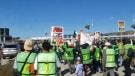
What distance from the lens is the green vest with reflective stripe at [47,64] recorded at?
35.8 ft

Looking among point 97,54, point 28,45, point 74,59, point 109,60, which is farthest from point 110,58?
point 28,45

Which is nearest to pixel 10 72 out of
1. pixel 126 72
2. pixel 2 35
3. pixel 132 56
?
pixel 132 56

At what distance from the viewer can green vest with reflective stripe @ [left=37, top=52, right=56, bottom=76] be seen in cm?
1091

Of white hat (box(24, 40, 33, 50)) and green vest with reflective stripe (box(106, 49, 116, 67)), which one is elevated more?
white hat (box(24, 40, 33, 50))

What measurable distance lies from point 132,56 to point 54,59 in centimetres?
871

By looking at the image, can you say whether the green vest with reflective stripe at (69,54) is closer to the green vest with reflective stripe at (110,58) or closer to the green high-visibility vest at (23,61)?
the green vest with reflective stripe at (110,58)

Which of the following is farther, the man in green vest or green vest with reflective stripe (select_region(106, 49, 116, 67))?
the man in green vest

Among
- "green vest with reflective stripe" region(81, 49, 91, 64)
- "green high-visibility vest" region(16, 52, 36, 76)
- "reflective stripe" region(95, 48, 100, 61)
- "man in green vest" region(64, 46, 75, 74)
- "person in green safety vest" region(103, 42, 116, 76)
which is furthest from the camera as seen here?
"man in green vest" region(64, 46, 75, 74)

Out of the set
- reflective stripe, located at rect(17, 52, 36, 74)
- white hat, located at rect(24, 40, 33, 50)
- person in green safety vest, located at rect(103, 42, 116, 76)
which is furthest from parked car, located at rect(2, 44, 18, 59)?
white hat, located at rect(24, 40, 33, 50)

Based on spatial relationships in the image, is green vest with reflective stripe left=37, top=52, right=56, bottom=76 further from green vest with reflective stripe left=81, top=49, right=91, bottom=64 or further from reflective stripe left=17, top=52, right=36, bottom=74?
green vest with reflective stripe left=81, top=49, right=91, bottom=64

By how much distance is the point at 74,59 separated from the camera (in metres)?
25.7

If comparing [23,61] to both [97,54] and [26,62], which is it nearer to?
[26,62]

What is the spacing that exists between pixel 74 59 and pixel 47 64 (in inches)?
582

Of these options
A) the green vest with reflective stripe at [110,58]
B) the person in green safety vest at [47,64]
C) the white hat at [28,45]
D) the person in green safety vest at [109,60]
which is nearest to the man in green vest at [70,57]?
the person in green safety vest at [109,60]
